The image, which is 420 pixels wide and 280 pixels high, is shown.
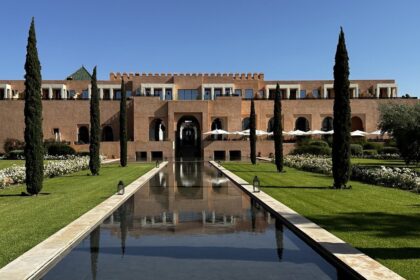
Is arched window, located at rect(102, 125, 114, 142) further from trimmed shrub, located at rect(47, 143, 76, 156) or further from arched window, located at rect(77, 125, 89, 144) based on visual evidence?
trimmed shrub, located at rect(47, 143, 76, 156)

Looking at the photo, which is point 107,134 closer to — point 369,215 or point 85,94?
→ point 85,94

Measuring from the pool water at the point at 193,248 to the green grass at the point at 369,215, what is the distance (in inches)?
36.9

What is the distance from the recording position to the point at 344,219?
34.6 feet

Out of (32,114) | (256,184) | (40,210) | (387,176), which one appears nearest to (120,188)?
(40,210)

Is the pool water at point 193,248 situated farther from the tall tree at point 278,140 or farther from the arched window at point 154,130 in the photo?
the arched window at point 154,130

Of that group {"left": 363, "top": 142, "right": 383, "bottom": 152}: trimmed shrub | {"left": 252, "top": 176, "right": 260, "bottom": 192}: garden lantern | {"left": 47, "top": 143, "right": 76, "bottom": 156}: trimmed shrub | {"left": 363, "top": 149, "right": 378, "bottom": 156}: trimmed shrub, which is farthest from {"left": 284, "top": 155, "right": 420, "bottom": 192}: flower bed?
{"left": 47, "top": 143, "right": 76, "bottom": 156}: trimmed shrub

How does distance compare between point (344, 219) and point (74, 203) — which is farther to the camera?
point (74, 203)

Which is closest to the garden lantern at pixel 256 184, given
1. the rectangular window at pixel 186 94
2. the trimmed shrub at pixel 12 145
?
the trimmed shrub at pixel 12 145

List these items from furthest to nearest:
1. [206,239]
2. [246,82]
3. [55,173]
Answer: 1. [246,82]
2. [55,173]
3. [206,239]

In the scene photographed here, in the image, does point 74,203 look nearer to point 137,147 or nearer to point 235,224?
point 235,224

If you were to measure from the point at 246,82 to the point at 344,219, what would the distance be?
46.0 m

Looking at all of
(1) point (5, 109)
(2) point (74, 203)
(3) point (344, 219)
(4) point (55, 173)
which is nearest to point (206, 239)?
(3) point (344, 219)

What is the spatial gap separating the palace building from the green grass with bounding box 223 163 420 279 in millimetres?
28838

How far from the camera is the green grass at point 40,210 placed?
8500mm
